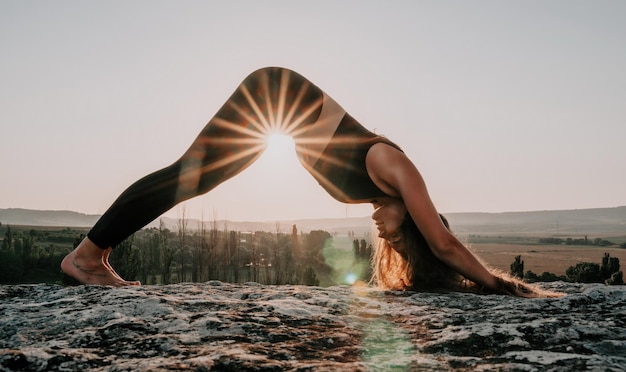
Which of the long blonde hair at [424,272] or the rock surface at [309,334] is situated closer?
the rock surface at [309,334]

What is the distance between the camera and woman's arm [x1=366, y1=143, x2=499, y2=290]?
2.88 metres

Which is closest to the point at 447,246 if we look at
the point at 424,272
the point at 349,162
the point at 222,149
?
the point at 424,272

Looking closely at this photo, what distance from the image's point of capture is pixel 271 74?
330cm

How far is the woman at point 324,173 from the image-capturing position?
114 inches

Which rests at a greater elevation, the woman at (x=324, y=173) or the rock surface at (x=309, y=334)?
the woman at (x=324, y=173)

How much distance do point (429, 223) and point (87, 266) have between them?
2.25m

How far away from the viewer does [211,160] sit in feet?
10.4

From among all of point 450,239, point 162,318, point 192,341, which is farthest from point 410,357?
point 450,239

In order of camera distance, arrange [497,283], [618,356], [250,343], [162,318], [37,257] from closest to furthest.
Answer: [618,356] → [250,343] → [162,318] → [497,283] → [37,257]

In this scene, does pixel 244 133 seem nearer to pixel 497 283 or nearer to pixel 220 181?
pixel 220 181

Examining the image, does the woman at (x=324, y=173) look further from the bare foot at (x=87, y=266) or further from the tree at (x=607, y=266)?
the tree at (x=607, y=266)

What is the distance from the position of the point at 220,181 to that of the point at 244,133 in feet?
1.21

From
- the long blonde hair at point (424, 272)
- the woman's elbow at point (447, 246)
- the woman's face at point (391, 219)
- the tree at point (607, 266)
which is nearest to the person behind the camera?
the woman's elbow at point (447, 246)

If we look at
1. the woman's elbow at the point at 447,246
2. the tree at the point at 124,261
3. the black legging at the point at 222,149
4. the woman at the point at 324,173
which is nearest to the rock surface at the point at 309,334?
the woman's elbow at the point at 447,246
